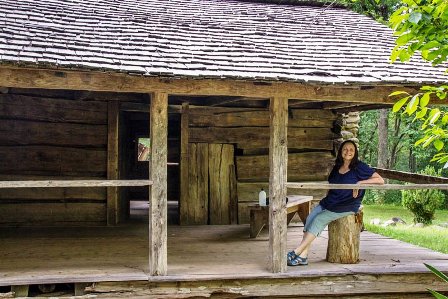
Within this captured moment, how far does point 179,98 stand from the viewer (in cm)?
941

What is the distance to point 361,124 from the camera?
26.9m

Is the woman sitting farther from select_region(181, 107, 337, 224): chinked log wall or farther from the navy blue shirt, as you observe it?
select_region(181, 107, 337, 224): chinked log wall

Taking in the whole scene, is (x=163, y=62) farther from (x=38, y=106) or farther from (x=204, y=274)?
(x=38, y=106)

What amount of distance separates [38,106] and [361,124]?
20.8m

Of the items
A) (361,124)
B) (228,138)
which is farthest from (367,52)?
(361,124)

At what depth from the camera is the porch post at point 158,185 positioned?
235 inches

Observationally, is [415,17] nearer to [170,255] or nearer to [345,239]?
[345,239]

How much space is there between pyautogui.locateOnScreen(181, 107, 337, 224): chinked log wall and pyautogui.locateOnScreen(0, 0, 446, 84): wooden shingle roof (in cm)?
188

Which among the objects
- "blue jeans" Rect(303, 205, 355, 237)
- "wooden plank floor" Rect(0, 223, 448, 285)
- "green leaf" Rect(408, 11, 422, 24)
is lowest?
"wooden plank floor" Rect(0, 223, 448, 285)

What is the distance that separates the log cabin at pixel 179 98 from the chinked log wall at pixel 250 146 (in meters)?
0.02

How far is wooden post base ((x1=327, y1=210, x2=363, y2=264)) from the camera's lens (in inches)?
265

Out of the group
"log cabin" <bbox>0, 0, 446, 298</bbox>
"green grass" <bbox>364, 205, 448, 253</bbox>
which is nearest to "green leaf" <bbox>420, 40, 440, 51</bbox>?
"log cabin" <bbox>0, 0, 446, 298</bbox>

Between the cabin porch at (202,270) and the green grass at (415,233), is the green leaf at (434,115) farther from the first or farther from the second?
the green grass at (415,233)

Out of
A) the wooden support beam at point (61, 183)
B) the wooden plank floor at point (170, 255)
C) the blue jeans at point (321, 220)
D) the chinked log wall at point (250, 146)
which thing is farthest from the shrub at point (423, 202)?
the wooden support beam at point (61, 183)
